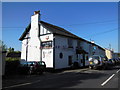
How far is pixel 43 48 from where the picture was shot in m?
23.5

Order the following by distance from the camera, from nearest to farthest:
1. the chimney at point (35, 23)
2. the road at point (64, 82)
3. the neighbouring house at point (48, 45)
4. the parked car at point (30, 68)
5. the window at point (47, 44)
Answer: the road at point (64, 82), the parked car at point (30, 68), the neighbouring house at point (48, 45), the window at point (47, 44), the chimney at point (35, 23)

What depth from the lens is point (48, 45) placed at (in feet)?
75.4

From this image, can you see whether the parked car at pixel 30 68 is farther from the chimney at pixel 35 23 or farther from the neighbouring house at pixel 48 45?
the chimney at pixel 35 23

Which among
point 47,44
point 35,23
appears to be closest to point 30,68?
point 47,44

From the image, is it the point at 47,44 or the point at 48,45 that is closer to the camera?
the point at 48,45

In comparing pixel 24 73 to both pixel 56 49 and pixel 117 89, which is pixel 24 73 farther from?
pixel 117 89

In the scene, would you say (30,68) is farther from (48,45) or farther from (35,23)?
(35,23)

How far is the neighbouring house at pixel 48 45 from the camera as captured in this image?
22536 millimetres

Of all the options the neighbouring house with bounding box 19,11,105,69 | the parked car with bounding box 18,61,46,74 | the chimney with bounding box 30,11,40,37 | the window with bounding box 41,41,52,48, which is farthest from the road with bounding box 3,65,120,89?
the chimney with bounding box 30,11,40,37

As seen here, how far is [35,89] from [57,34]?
14904 millimetres

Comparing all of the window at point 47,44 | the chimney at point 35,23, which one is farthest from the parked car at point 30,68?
the chimney at point 35,23

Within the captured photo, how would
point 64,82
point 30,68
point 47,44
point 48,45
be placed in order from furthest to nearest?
1. point 47,44
2. point 48,45
3. point 30,68
4. point 64,82

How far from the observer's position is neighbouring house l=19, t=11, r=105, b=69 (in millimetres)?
22536

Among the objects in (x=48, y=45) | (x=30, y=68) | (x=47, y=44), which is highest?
(x=47, y=44)
